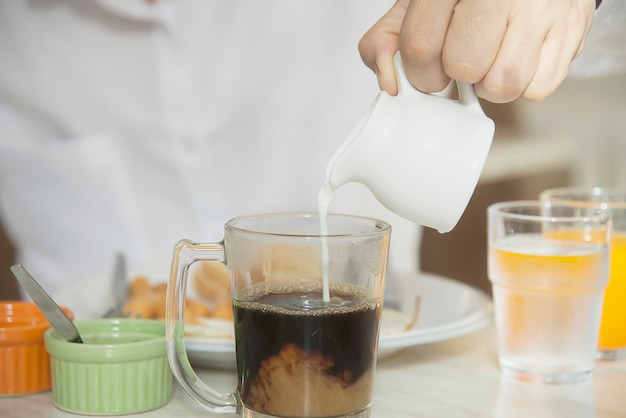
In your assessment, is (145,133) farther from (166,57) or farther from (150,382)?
(150,382)

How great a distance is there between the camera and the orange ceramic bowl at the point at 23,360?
83 centimetres

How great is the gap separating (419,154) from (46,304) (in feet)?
1.24

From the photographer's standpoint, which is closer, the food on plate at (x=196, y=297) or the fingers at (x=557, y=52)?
the fingers at (x=557, y=52)

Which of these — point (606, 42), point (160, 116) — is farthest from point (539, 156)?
point (606, 42)

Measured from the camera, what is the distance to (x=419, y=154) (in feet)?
2.38

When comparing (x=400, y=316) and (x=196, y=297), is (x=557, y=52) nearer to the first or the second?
(x=400, y=316)

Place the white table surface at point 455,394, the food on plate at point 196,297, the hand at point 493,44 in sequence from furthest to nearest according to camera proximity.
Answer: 1. the food on plate at point 196,297
2. the white table surface at point 455,394
3. the hand at point 493,44

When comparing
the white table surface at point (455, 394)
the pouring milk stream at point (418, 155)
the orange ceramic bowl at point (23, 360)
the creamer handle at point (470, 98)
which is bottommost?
the white table surface at point (455, 394)

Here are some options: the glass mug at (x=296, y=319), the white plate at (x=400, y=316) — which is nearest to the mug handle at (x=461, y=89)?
the glass mug at (x=296, y=319)

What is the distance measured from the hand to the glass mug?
152 mm

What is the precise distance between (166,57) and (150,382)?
0.89m

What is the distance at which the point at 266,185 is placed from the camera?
1685 mm

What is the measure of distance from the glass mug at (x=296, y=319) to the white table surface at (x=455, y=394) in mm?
92

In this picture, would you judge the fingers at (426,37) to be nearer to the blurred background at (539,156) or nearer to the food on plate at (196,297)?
the food on plate at (196,297)
